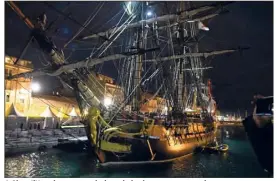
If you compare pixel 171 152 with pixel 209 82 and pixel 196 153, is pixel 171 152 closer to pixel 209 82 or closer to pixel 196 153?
pixel 196 153

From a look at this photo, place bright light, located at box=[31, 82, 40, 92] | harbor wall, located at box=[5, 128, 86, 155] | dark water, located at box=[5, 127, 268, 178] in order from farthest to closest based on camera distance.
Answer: bright light, located at box=[31, 82, 40, 92]
harbor wall, located at box=[5, 128, 86, 155]
dark water, located at box=[5, 127, 268, 178]

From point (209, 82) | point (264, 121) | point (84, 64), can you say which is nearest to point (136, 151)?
point (84, 64)

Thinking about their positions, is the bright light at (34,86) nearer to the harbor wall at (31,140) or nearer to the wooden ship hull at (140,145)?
the harbor wall at (31,140)

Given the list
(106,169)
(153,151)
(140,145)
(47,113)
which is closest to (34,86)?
(47,113)

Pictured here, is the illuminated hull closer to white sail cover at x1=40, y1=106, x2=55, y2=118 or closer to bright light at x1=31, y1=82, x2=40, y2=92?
white sail cover at x1=40, y1=106, x2=55, y2=118

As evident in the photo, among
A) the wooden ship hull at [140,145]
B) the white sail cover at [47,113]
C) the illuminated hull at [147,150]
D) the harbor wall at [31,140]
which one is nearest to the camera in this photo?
the wooden ship hull at [140,145]

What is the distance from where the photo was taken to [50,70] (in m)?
15.7

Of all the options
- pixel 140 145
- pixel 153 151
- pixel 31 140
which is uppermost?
pixel 140 145

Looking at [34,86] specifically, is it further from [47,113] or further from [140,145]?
[140,145]

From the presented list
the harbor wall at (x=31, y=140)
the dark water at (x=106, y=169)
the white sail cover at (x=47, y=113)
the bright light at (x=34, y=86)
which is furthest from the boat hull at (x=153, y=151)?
the bright light at (x=34, y=86)

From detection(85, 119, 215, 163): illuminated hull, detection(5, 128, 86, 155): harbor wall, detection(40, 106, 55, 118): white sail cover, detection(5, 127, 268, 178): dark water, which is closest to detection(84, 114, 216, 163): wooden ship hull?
detection(85, 119, 215, 163): illuminated hull

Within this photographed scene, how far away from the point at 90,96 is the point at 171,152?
373 inches

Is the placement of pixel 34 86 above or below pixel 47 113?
above

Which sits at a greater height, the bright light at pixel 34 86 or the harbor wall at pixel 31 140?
the bright light at pixel 34 86
